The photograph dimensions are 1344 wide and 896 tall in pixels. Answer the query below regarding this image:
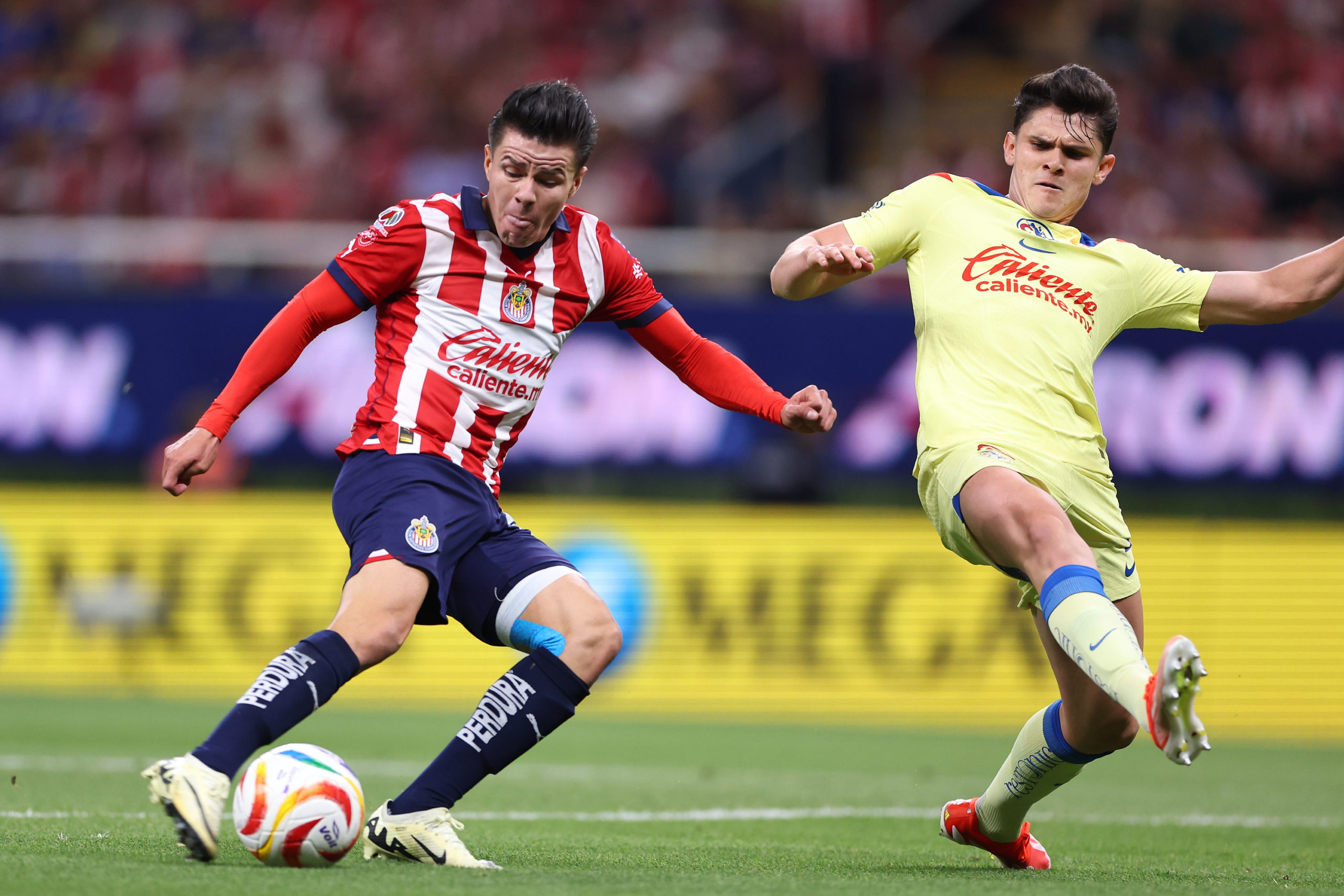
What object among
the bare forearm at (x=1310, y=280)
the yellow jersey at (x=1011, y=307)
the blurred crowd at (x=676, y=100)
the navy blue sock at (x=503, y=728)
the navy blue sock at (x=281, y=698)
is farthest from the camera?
the blurred crowd at (x=676, y=100)

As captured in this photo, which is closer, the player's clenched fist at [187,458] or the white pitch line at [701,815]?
the player's clenched fist at [187,458]

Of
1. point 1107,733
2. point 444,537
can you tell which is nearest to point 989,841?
point 1107,733

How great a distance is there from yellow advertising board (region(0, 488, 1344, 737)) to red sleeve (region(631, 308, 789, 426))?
7205 millimetres

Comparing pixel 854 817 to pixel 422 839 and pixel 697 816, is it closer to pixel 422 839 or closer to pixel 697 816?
pixel 697 816

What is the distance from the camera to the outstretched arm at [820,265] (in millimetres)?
4395

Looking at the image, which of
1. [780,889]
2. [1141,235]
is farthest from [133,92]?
[780,889]

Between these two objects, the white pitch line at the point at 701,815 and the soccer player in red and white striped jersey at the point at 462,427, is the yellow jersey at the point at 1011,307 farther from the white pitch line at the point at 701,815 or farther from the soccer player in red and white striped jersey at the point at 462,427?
the white pitch line at the point at 701,815

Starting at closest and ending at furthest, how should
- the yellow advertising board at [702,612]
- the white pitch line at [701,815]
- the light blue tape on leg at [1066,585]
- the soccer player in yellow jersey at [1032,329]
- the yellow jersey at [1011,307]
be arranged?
the light blue tape on leg at [1066,585] → the soccer player in yellow jersey at [1032,329] → the yellow jersey at [1011,307] → the white pitch line at [701,815] → the yellow advertising board at [702,612]

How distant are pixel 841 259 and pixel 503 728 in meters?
1.60

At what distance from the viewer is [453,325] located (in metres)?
4.56

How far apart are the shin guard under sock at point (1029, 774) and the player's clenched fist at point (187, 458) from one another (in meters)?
2.60

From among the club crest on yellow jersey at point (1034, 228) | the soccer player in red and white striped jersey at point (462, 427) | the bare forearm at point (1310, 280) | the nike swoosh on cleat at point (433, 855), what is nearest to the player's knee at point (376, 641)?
the soccer player in red and white striped jersey at point (462, 427)

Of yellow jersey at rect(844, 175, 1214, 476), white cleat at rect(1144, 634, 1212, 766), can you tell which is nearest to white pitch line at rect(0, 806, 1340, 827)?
yellow jersey at rect(844, 175, 1214, 476)

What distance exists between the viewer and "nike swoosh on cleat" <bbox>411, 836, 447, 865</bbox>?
4.22 meters
